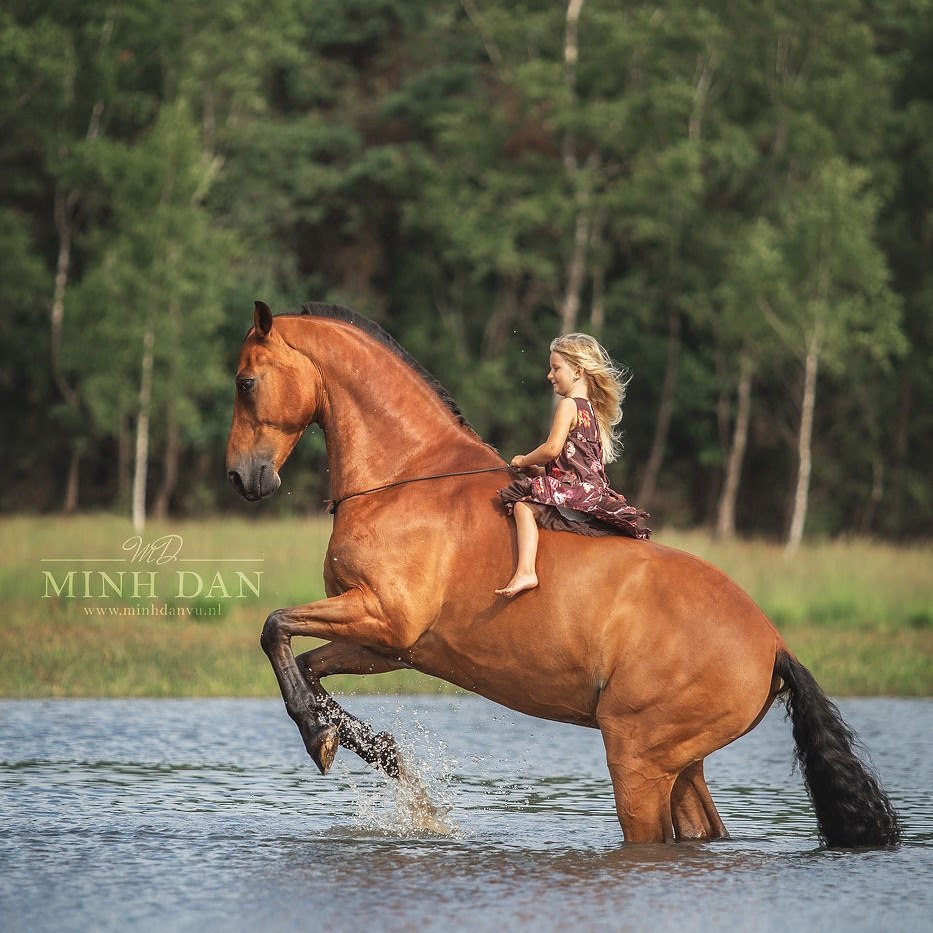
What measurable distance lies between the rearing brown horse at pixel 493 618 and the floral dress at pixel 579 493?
88 millimetres

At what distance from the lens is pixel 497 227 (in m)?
36.6

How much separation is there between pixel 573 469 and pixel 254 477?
1581 millimetres

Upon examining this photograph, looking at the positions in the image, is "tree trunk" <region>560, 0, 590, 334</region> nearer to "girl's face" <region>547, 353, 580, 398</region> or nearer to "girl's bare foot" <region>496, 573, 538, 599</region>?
"girl's face" <region>547, 353, 580, 398</region>

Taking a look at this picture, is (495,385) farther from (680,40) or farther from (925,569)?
(925,569)

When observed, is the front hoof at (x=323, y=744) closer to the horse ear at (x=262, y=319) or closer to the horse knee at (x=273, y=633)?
the horse knee at (x=273, y=633)

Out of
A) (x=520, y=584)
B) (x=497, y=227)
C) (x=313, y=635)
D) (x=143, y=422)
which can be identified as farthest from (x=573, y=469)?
(x=497, y=227)

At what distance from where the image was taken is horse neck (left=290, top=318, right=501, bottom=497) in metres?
8.16

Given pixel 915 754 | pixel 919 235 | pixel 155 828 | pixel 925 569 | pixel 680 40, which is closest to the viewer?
pixel 155 828

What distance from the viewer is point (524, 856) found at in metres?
7.62

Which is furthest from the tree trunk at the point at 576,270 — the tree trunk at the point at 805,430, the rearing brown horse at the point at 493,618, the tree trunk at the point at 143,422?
the rearing brown horse at the point at 493,618

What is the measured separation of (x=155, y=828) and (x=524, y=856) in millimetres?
1886

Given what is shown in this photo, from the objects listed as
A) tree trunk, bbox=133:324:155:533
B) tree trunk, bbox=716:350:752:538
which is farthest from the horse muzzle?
tree trunk, bbox=716:350:752:538

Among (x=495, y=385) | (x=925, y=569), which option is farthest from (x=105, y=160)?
(x=925, y=569)

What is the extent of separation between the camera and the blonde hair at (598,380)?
26.5ft
